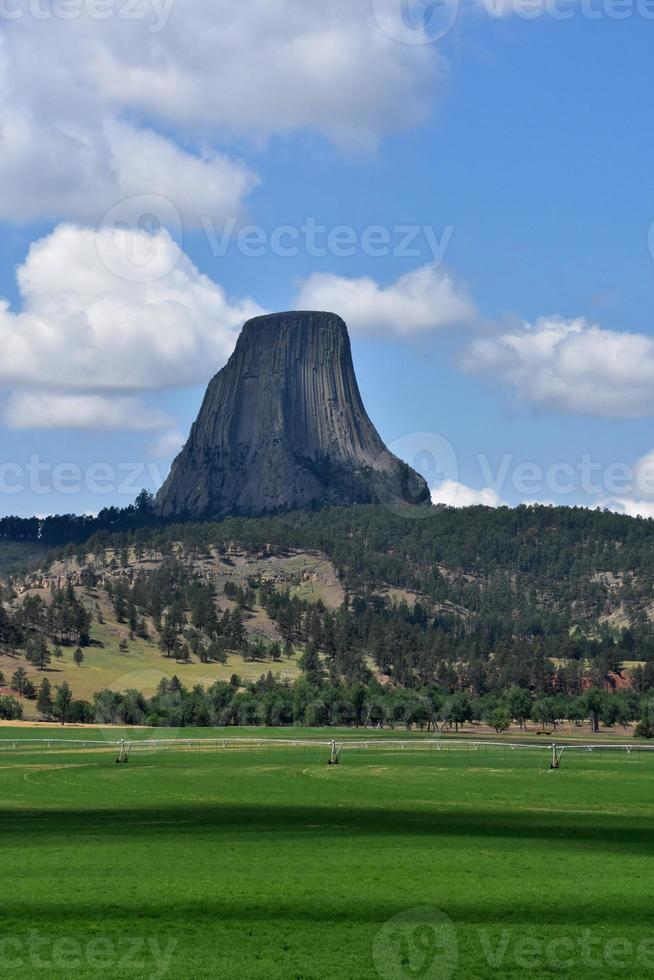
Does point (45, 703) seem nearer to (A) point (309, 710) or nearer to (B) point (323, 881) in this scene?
(A) point (309, 710)

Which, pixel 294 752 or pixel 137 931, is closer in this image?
pixel 137 931

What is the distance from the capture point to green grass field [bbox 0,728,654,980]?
28.8 meters

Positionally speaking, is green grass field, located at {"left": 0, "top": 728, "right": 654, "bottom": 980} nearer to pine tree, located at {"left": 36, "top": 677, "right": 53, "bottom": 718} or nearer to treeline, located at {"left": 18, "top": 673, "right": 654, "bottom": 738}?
treeline, located at {"left": 18, "top": 673, "right": 654, "bottom": 738}

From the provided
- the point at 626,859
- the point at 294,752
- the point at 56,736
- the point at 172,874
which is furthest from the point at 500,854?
the point at 56,736

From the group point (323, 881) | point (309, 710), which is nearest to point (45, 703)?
point (309, 710)

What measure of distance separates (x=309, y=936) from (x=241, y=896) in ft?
17.2

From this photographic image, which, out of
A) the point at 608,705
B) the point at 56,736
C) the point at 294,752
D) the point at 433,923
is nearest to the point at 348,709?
the point at 608,705

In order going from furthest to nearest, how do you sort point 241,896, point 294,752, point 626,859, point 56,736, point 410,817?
point 56,736, point 294,752, point 410,817, point 626,859, point 241,896

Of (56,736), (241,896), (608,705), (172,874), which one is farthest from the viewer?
(608,705)

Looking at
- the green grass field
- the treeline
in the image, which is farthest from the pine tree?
the green grass field

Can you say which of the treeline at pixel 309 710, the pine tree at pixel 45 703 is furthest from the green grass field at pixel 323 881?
the pine tree at pixel 45 703

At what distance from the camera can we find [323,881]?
1507 inches

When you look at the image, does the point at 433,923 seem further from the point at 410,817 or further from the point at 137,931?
the point at 410,817

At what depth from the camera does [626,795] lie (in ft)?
244
